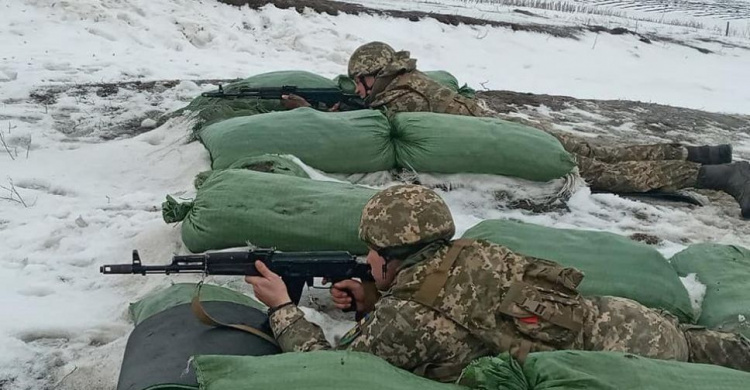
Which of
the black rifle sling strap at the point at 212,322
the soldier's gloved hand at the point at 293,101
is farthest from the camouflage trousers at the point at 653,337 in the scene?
the soldier's gloved hand at the point at 293,101

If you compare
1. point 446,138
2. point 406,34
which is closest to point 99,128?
point 446,138

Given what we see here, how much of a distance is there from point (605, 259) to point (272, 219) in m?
1.42

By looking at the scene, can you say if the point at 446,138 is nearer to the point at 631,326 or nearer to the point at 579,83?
the point at 631,326

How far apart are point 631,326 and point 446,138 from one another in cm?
222

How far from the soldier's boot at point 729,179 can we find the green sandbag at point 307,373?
3489 millimetres

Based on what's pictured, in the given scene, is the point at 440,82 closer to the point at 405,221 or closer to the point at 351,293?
the point at 351,293

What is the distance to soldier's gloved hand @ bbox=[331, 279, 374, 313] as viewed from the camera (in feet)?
8.27

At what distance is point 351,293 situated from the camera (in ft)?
8.31

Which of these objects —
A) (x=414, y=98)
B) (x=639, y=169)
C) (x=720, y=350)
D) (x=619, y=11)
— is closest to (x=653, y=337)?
(x=720, y=350)

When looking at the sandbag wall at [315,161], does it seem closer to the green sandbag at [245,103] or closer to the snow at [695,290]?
the green sandbag at [245,103]

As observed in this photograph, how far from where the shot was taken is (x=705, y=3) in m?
24.7

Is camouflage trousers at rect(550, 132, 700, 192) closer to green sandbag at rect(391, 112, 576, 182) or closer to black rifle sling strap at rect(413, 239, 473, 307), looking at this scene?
green sandbag at rect(391, 112, 576, 182)

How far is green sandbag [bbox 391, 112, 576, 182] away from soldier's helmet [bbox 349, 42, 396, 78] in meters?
0.58

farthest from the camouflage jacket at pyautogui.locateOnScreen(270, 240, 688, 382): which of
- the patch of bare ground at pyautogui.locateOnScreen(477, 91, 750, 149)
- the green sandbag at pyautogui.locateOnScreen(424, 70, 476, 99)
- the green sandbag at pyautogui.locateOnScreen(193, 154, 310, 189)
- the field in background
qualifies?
the field in background
